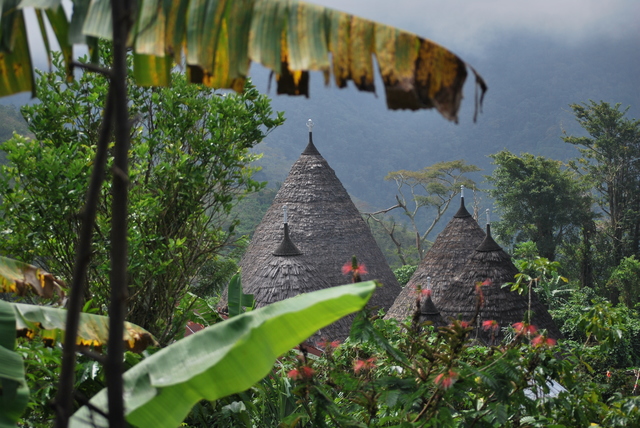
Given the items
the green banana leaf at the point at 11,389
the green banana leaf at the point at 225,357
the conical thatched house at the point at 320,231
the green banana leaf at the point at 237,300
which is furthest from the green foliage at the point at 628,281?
the green banana leaf at the point at 11,389

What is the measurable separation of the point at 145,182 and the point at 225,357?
3.35 metres

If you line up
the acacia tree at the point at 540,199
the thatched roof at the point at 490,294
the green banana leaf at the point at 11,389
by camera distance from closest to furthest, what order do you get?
the green banana leaf at the point at 11,389 < the thatched roof at the point at 490,294 < the acacia tree at the point at 540,199

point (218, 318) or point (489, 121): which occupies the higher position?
point (489, 121)

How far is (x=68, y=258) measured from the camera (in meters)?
4.48

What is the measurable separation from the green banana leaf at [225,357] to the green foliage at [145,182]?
8.50 feet

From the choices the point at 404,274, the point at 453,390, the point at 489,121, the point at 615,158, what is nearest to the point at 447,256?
the point at 453,390

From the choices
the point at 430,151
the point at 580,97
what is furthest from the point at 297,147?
the point at 580,97

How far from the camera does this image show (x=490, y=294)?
986 cm

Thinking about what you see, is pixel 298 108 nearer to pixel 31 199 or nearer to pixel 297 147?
pixel 297 147

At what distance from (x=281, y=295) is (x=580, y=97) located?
87771mm

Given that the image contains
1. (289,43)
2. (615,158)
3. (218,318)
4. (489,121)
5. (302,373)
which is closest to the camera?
(289,43)

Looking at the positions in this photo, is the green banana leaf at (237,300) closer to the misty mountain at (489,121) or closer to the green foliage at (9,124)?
the green foliage at (9,124)

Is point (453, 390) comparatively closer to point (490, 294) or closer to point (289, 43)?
point (289, 43)

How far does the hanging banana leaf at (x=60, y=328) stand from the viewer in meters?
2.42
